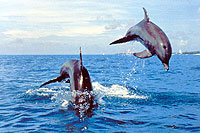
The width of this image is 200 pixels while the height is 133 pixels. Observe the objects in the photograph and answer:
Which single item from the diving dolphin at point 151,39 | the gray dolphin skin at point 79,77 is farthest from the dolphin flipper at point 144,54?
the gray dolphin skin at point 79,77

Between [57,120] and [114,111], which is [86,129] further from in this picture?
[114,111]

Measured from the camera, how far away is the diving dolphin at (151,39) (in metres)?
7.16

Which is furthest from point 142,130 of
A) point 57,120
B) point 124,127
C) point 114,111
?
point 57,120

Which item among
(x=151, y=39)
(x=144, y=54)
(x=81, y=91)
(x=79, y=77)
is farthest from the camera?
(x=79, y=77)

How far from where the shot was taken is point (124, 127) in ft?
27.8

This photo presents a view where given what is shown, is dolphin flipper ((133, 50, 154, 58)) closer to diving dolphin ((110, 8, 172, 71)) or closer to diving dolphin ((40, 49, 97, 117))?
diving dolphin ((110, 8, 172, 71))

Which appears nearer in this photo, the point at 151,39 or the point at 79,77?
the point at 151,39

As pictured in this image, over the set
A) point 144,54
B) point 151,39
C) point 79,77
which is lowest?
point 79,77

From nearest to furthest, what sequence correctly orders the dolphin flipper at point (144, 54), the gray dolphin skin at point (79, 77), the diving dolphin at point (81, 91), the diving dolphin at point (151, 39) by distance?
the diving dolphin at point (151, 39), the dolphin flipper at point (144, 54), the diving dolphin at point (81, 91), the gray dolphin skin at point (79, 77)

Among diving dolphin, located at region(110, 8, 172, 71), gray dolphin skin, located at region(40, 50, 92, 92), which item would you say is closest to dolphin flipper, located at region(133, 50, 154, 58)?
diving dolphin, located at region(110, 8, 172, 71)

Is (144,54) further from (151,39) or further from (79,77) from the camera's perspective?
(79,77)

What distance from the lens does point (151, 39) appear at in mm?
7637

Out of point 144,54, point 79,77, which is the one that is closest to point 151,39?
point 144,54

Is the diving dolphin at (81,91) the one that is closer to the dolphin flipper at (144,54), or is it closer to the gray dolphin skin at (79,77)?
the gray dolphin skin at (79,77)
